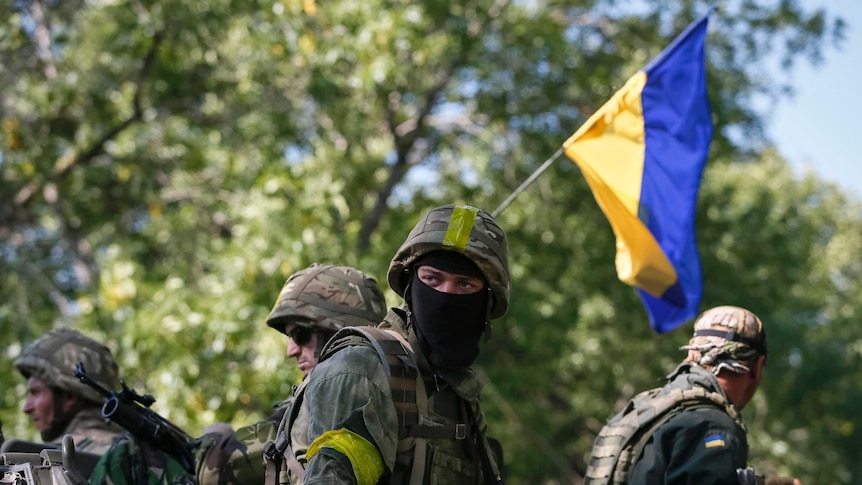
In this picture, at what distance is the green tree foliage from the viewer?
12.3m

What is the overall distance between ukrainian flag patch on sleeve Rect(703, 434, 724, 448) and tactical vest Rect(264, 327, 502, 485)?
130 centimetres

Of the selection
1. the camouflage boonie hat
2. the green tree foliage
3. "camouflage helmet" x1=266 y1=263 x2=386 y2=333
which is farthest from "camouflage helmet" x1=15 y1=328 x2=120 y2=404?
the green tree foliage

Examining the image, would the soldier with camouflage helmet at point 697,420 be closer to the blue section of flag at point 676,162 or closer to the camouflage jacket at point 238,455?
the camouflage jacket at point 238,455

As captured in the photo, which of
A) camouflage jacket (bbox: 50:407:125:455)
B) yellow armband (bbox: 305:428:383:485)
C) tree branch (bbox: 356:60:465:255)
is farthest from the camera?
tree branch (bbox: 356:60:465:255)

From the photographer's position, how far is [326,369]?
152 inches

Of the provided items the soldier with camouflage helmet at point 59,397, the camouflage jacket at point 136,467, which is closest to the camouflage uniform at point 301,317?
the camouflage jacket at point 136,467

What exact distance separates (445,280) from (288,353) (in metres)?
1.50

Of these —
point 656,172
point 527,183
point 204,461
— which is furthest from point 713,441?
point 656,172

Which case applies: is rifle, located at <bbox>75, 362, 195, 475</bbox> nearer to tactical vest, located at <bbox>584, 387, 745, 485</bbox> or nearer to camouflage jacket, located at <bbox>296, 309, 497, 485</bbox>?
camouflage jacket, located at <bbox>296, 309, 497, 485</bbox>

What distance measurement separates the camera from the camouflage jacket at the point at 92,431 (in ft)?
20.8

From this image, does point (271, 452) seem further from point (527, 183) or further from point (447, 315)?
point (527, 183)

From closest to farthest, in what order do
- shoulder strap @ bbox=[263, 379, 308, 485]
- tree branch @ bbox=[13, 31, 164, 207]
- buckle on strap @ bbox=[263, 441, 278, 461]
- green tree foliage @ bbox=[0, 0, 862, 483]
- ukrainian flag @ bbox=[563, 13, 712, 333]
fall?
shoulder strap @ bbox=[263, 379, 308, 485] → buckle on strap @ bbox=[263, 441, 278, 461] → ukrainian flag @ bbox=[563, 13, 712, 333] → green tree foliage @ bbox=[0, 0, 862, 483] → tree branch @ bbox=[13, 31, 164, 207]

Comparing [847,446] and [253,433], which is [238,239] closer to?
[253,433]

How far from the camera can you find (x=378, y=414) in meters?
3.79
